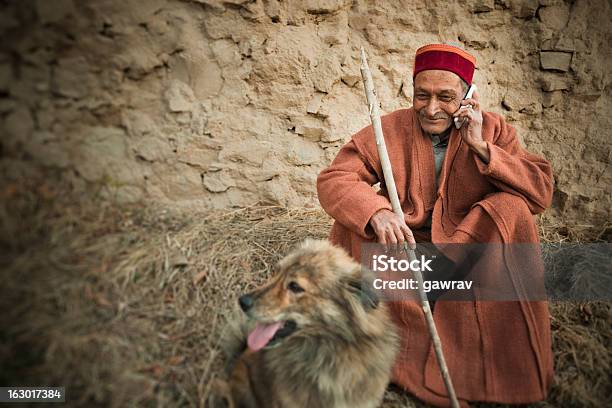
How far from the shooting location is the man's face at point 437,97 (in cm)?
268

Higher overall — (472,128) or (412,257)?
(472,128)

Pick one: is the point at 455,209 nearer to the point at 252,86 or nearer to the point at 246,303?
the point at 246,303

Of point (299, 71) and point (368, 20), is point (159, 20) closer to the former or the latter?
point (299, 71)

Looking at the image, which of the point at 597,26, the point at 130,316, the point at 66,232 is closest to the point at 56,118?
the point at 66,232

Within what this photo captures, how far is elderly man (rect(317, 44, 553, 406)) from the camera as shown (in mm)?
2406

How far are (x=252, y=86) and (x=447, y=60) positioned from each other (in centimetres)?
163

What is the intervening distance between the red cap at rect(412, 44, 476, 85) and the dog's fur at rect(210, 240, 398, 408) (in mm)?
1412

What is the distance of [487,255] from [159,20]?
268 cm

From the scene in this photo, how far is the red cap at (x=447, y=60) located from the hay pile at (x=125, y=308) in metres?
1.73

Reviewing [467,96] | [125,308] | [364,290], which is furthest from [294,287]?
[467,96]

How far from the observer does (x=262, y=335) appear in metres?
2.06

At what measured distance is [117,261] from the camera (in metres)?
2.25

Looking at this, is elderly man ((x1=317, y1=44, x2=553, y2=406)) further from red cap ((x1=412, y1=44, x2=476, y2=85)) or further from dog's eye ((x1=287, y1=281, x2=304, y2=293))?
dog's eye ((x1=287, y1=281, x2=304, y2=293))

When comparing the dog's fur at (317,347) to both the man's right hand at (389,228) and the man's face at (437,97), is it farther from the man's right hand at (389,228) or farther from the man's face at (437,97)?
the man's face at (437,97)
